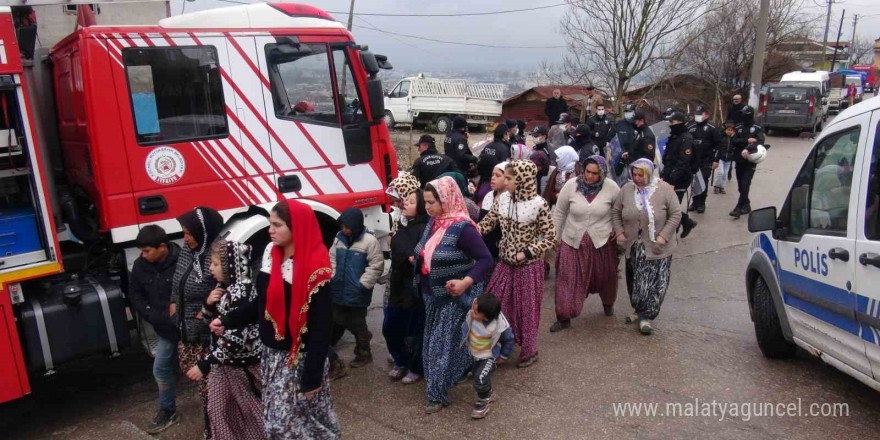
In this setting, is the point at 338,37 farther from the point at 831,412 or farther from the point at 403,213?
the point at 831,412

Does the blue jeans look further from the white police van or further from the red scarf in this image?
the white police van

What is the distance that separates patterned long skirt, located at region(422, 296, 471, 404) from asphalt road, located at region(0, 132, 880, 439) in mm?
184

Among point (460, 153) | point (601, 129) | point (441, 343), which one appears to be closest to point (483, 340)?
point (441, 343)

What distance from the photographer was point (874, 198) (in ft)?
11.1

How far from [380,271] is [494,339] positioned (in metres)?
1.02

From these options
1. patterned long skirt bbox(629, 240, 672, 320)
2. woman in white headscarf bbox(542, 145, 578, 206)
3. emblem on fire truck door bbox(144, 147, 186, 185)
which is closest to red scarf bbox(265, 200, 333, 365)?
emblem on fire truck door bbox(144, 147, 186, 185)

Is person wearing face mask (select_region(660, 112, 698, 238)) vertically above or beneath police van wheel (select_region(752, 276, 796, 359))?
above

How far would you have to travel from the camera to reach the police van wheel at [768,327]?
4.64 metres

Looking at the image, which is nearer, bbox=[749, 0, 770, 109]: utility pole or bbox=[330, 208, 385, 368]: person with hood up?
bbox=[330, 208, 385, 368]: person with hood up

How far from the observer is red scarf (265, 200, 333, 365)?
291 centimetres

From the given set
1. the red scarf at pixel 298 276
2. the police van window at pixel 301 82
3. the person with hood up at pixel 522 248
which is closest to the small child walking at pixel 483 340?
the person with hood up at pixel 522 248

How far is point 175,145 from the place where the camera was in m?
4.60

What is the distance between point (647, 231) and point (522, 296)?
130cm

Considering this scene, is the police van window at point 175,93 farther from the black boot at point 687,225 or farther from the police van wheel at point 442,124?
the police van wheel at point 442,124
